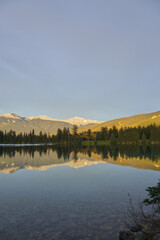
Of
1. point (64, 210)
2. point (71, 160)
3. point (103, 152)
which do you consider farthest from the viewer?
point (103, 152)

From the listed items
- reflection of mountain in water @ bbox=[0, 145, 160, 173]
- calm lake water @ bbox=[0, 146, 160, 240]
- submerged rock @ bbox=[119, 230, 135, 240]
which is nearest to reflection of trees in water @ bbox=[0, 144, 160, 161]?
reflection of mountain in water @ bbox=[0, 145, 160, 173]

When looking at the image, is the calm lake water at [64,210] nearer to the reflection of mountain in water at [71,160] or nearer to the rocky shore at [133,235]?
the rocky shore at [133,235]

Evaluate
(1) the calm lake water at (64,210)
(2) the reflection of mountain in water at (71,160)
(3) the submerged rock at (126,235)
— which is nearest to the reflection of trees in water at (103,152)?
(2) the reflection of mountain in water at (71,160)

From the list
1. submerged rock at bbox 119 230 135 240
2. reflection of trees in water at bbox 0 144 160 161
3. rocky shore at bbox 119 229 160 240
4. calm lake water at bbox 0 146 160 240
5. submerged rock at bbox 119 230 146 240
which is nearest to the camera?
rocky shore at bbox 119 229 160 240

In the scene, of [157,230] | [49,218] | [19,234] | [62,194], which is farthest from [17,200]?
[157,230]

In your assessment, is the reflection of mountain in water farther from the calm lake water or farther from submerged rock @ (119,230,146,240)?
submerged rock @ (119,230,146,240)

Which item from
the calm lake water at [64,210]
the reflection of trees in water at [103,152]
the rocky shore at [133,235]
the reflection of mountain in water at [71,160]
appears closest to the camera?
the rocky shore at [133,235]

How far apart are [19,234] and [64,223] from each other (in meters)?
3.17

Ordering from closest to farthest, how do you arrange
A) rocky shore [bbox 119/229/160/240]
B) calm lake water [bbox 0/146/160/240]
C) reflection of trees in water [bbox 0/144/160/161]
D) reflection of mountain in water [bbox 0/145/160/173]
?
rocky shore [bbox 119/229/160/240] < calm lake water [bbox 0/146/160/240] < reflection of mountain in water [bbox 0/145/160/173] < reflection of trees in water [bbox 0/144/160/161]

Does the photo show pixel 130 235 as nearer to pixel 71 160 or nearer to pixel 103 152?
pixel 71 160

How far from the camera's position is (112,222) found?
13.4m

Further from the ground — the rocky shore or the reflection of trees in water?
the rocky shore

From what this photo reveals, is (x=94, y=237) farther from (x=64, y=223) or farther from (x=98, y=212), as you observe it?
(x=98, y=212)

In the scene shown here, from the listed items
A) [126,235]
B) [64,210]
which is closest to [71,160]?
[64,210]
